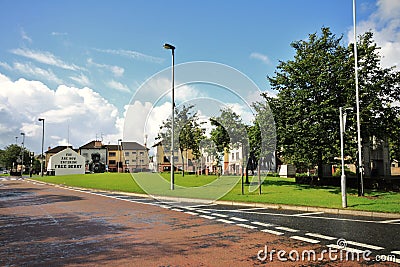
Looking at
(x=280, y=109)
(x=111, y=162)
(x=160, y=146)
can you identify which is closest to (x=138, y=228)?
Answer: (x=280, y=109)

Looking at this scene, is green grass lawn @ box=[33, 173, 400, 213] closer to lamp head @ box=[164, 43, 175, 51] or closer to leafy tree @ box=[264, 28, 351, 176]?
leafy tree @ box=[264, 28, 351, 176]

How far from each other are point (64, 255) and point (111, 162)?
109 meters

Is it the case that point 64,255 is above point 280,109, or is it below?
below

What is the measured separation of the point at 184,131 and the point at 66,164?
4754 cm

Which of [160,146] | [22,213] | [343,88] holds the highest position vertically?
[343,88]

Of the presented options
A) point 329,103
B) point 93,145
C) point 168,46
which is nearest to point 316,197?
point 329,103

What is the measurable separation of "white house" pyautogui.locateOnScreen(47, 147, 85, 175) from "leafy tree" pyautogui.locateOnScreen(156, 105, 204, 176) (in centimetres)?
4390

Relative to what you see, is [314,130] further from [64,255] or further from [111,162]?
[111,162]

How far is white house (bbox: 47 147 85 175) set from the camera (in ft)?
243

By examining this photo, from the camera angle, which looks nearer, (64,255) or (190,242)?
(64,255)

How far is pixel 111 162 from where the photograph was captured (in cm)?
11256

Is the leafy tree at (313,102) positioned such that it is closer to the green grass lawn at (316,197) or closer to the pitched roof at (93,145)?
the green grass lawn at (316,197)

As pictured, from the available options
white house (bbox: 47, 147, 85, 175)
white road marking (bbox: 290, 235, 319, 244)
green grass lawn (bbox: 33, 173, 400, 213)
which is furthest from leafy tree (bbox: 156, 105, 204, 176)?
white house (bbox: 47, 147, 85, 175)

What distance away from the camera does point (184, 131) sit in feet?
120
